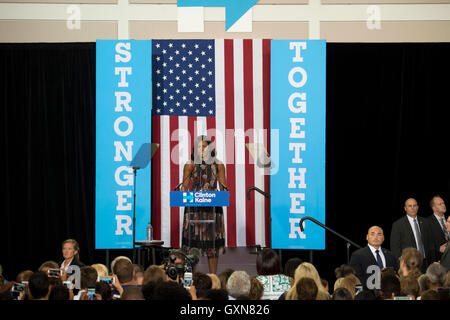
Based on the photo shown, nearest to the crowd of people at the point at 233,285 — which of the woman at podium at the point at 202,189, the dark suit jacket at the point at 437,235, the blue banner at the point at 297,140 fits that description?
the woman at podium at the point at 202,189

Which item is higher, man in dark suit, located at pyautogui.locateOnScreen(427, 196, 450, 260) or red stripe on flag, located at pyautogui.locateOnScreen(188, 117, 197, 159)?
red stripe on flag, located at pyautogui.locateOnScreen(188, 117, 197, 159)

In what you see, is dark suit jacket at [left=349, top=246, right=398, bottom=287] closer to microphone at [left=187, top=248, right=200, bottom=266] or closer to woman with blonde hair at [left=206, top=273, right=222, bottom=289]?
microphone at [left=187, top=248, right=200, bottom=266]

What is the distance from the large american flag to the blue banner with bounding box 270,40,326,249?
1.01 ft

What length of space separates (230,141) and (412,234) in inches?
120

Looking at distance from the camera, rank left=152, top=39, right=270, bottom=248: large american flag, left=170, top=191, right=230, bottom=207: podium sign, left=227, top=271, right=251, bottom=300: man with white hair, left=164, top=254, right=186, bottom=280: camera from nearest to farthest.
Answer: left=227, top=271, right=251, bottom=300: man with white hair
left=164, top=254, right=186, bottom=280: camera
left=170, top=191, right=230, bottom=207: podium sign
left=152, top=39, right=270, bottom=248: large american flag

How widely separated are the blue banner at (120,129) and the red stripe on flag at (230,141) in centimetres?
120

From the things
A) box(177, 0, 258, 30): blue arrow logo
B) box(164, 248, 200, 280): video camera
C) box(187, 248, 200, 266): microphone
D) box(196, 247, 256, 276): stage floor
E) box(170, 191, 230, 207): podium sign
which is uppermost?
box(177, 0, 258, 30): blue arrow logo

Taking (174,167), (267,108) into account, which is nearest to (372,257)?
(267,108)

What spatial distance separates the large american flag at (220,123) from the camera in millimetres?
9945

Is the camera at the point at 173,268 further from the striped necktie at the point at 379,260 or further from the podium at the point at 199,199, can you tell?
the striped necktie at the point at 379,260

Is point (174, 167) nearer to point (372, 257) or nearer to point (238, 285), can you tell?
point (372, 257)

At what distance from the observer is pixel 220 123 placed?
1003 centimetres

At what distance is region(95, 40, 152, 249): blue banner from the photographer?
31.8ft

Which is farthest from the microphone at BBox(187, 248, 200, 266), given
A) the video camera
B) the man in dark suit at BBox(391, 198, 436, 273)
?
the man in dark suit at BBox(391, 198, 436, 273)
